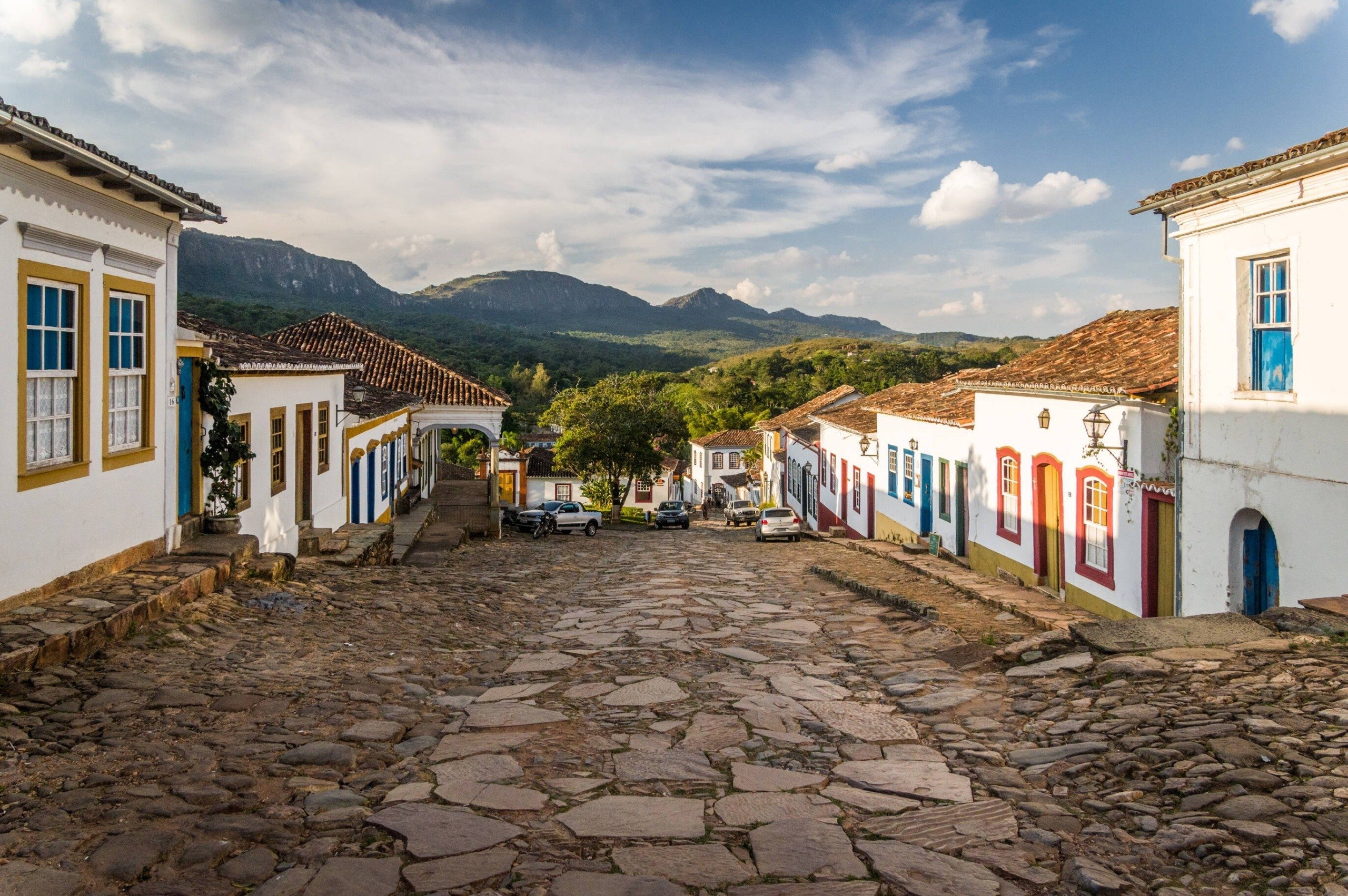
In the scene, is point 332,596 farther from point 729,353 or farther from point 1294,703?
point 729,353

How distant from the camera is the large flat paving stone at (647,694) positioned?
6.32m

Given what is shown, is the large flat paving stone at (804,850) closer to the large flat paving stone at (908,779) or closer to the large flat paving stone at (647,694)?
the large flat paving stone at (908,779)

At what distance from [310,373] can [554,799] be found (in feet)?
38.9

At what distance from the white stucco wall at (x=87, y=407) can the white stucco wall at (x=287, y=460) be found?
152cm

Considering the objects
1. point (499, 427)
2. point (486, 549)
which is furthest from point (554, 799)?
point (499, 427)

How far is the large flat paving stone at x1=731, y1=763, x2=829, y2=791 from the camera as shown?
15.4 ft

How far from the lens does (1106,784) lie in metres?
4.48

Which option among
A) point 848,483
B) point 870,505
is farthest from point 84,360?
point 848,483

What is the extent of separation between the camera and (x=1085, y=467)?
466 inches

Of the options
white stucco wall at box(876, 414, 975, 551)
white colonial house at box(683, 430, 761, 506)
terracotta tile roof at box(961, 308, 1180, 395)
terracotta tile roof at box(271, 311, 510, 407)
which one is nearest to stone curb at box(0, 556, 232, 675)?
terracotta tile roof at box(961, 308, 1180, 395)

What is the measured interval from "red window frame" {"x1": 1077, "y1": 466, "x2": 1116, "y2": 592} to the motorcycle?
20441 millimetres

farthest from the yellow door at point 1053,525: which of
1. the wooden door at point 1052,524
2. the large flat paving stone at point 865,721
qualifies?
the large flat paving stone at point 865,721

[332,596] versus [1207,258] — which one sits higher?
[1207,258]

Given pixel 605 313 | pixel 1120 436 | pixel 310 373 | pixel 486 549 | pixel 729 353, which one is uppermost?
pixel 605 313
